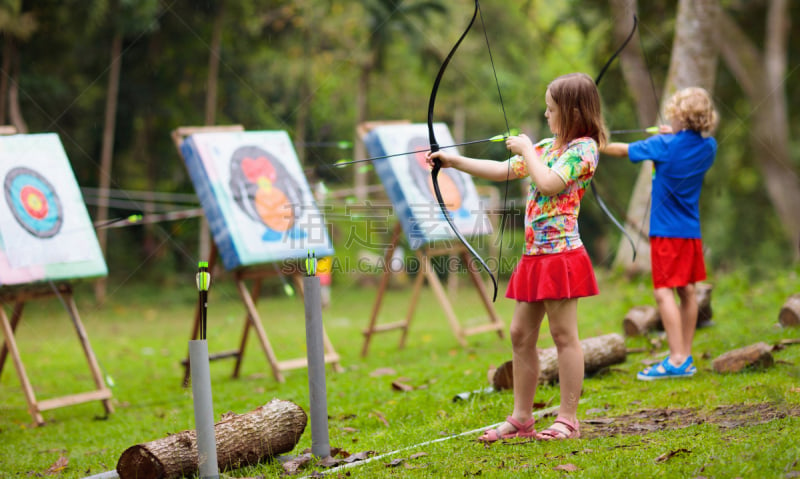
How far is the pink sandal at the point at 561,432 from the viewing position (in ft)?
9.72

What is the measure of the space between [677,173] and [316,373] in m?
2.33

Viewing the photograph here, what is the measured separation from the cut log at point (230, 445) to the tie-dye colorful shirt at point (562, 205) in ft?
4.01

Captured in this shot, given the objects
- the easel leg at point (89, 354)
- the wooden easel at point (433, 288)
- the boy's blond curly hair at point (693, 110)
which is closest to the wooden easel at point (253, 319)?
the easel leg at point (89, 354)

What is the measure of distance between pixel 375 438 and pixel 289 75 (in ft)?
46.3

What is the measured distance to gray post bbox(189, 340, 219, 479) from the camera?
250 centimetres

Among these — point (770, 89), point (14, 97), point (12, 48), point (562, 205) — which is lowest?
point (562, 205)

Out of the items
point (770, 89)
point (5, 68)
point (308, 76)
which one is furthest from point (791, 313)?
point (308, 76)

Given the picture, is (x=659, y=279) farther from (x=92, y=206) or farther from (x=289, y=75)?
(x=289, y=75)

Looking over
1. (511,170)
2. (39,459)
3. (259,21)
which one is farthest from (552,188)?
(259,21)

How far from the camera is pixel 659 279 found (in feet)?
13.3

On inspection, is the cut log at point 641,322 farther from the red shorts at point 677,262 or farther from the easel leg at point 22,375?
the easel leg at point 22,375

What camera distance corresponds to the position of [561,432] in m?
2.98

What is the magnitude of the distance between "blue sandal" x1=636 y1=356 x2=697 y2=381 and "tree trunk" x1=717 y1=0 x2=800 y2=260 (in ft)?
30.8

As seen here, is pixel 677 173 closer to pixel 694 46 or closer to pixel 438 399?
pixel 438 399
